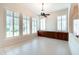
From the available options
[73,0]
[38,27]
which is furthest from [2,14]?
[73,0]

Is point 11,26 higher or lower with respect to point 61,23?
lower

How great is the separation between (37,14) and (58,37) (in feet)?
14.8

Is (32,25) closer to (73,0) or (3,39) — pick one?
(3,39)

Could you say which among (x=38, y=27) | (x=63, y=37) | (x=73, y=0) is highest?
(x=73, y=0)

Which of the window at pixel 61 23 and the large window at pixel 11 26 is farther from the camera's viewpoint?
the window at pixel 61 23

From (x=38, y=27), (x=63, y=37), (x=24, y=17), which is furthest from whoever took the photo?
(x=63, y=37)

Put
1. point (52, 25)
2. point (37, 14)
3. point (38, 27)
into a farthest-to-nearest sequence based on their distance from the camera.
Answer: point (52, 25)
point (37, 14)
point (38, 27)

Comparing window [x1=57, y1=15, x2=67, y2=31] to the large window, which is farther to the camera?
window [x1=57, y1=15, x2=67, y2=31]

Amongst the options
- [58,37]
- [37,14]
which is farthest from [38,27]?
[58,37]

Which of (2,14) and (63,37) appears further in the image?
(63,37)

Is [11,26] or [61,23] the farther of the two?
[61,23]

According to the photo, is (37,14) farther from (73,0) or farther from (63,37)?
(63,37)
